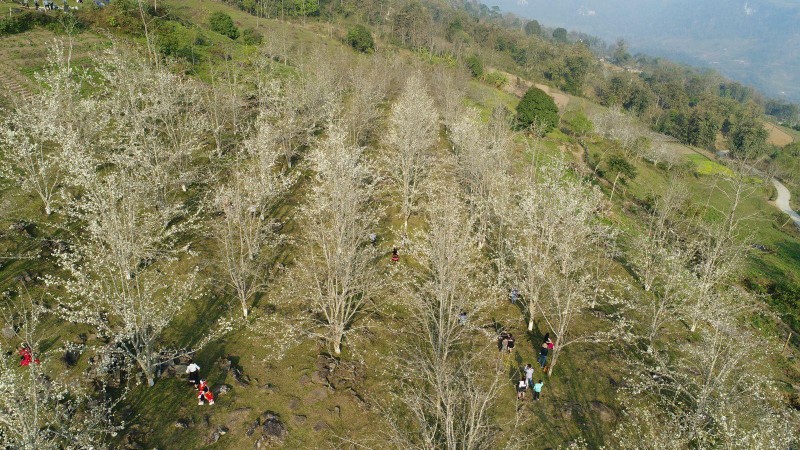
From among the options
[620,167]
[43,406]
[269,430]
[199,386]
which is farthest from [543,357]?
[620,167]

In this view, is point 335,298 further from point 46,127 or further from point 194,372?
point 46,127

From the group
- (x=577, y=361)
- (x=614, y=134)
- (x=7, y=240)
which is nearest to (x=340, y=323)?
(x=577, y=361)

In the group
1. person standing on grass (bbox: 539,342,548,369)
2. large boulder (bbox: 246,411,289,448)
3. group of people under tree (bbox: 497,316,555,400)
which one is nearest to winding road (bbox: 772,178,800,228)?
group of people under tree (bbox: 497,316,555,400)

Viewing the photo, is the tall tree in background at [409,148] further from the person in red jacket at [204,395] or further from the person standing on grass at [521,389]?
the person in red jacket at [204,395]

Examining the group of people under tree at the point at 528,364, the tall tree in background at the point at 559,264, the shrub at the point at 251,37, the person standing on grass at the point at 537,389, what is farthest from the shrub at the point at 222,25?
the person standing on grass at the point at 537,389

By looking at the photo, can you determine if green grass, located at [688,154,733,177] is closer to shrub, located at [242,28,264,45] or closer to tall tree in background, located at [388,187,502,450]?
tall tree in background, located at [388,187,502,450]
